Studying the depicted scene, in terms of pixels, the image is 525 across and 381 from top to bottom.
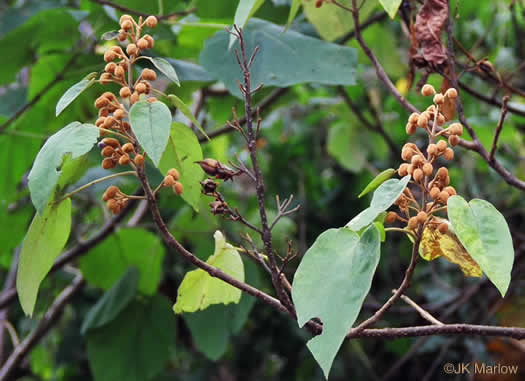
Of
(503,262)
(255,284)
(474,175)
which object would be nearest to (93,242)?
(255,284)

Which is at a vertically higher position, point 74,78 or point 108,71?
point 108,71

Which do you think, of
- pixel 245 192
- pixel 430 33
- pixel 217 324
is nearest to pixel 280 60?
pixel 430 33

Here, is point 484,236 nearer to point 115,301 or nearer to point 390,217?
point 390,217

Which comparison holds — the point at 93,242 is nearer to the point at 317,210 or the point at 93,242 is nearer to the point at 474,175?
the point at 317,210

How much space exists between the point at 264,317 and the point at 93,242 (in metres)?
0.63

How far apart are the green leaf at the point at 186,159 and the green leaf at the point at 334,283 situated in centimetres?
15

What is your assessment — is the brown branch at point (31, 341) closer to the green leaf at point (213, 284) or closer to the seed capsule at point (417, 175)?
the green leaf at point (213, 284)

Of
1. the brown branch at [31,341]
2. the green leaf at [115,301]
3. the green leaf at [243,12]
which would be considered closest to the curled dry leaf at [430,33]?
the green leaf at [243,12]

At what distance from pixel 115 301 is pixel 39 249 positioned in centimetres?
63

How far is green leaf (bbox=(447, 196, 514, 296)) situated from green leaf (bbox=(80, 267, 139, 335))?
79cm

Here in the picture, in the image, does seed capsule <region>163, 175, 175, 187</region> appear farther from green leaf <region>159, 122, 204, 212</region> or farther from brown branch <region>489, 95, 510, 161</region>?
brown branch <region>489, 95, 510, 161</region>

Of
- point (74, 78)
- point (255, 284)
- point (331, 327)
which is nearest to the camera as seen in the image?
point (331, 327)

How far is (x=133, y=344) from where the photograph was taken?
116 centimetres

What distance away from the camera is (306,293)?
42 cm
